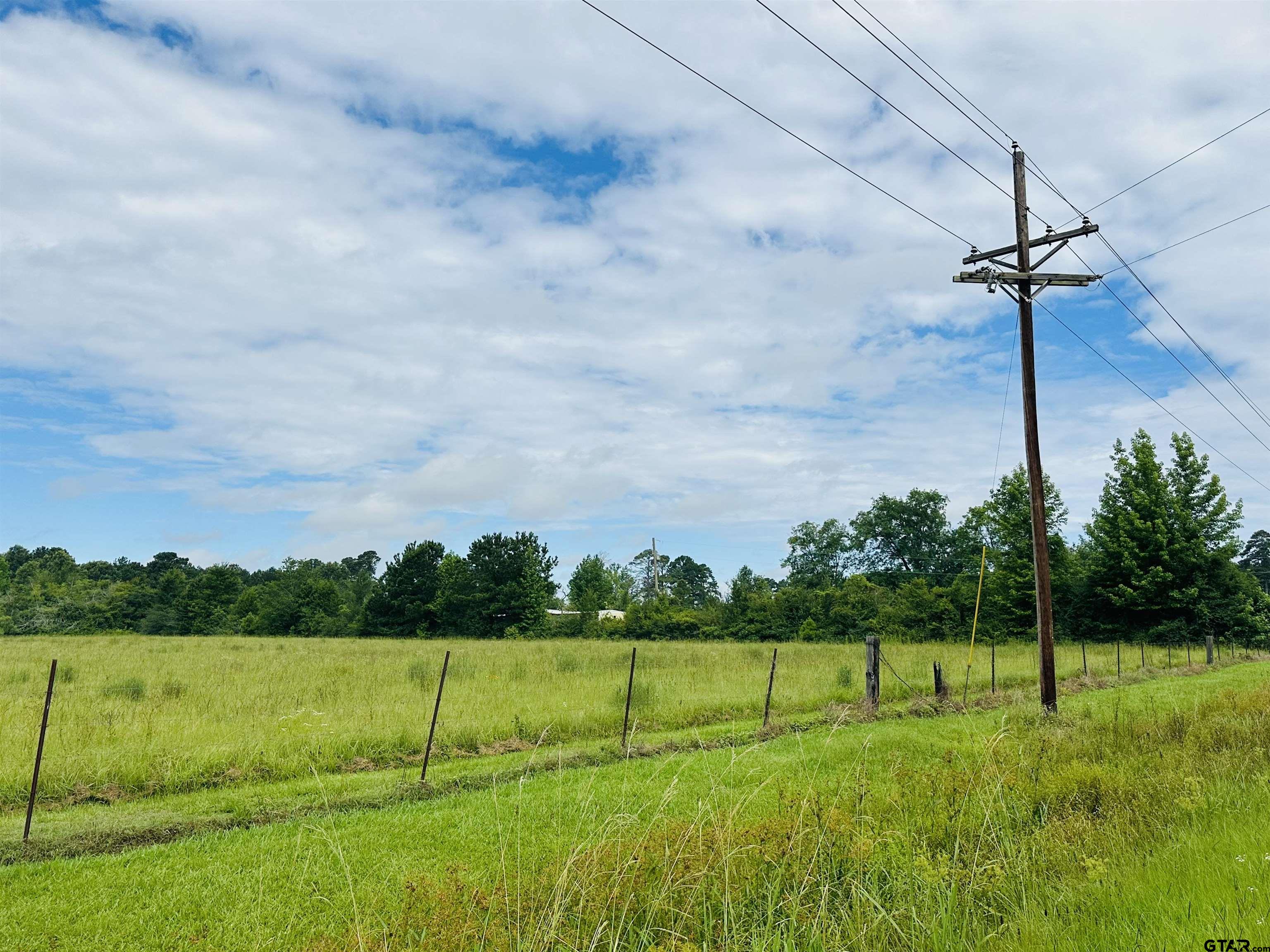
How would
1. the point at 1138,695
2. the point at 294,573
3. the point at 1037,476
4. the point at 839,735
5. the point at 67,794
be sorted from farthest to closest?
the point at 294,573 < the point at 1138,695 < the point at 1037,476 < the point at 839,735 < the point at 67,794

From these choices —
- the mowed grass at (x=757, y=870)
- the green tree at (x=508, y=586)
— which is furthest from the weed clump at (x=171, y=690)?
the green tree at (x=508, y=586)

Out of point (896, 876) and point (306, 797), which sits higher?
point (896, 876)

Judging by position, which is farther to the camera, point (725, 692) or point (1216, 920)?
point (725, 692)

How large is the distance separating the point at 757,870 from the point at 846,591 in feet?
180

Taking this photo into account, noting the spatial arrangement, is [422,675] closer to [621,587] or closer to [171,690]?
[171,690]

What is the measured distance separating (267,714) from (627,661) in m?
14.2

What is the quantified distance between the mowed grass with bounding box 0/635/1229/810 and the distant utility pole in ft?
11.3

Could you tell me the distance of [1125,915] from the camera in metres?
3.99

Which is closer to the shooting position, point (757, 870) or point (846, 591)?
point (757, 870)

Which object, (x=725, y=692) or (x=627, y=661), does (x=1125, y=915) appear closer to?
(x=725, y=692)

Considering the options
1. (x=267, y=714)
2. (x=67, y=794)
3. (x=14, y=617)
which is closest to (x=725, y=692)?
(x=267, y=714)

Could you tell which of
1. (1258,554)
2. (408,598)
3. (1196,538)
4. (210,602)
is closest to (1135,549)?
(1196,538)

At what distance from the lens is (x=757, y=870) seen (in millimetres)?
5066

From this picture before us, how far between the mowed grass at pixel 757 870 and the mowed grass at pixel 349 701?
122 cm
